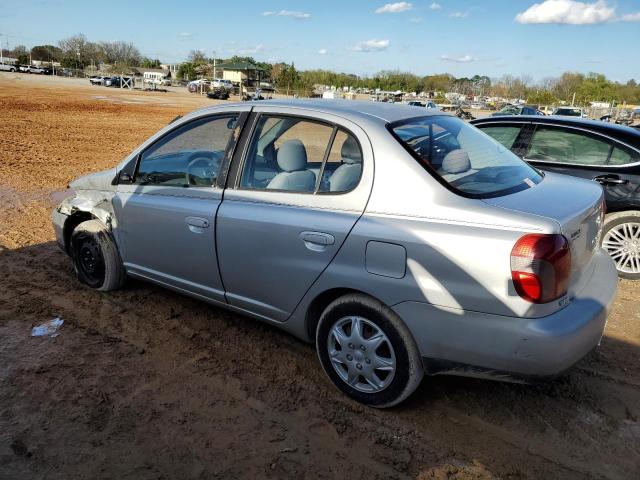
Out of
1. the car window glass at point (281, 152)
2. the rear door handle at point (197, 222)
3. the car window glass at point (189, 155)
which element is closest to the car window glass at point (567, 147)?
the car window glass at point (281, 152)

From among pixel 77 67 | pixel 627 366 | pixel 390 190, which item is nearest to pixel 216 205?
pixel 390 190

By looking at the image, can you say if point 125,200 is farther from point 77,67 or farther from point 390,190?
point 77,67

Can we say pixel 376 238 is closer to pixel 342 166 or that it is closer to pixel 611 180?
pixel 342 166

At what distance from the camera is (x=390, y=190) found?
9.23 ft

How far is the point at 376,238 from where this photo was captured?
2775 mm

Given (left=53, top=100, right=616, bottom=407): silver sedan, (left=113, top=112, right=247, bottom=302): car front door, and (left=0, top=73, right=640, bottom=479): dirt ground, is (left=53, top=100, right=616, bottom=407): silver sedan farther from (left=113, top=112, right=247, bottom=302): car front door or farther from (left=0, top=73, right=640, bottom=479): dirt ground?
(left=0, top=73, right=640, bottom=479): dirt ground

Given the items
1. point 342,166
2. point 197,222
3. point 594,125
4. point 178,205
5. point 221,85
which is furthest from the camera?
point 221,85

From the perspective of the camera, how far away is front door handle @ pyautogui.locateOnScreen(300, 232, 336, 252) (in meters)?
2.95

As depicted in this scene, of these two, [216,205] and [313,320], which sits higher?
[216,205]

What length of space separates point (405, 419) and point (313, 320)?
0.80m

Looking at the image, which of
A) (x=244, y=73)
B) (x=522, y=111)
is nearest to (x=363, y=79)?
(x=244, y=73)

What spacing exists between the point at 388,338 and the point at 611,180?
3663 millimetres

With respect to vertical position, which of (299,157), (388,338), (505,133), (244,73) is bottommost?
(388,338)

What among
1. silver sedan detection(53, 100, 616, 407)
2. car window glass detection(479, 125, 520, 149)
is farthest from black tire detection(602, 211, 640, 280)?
silver sedan detection(53, 100, 616, 407)
